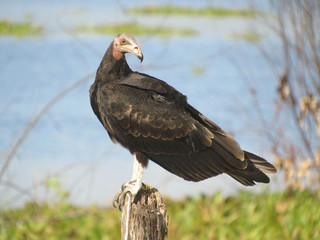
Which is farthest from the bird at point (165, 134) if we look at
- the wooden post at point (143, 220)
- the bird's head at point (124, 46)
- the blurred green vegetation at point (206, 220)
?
the blurred green vegetation at point (206, 220)

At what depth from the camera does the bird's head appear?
3076mm

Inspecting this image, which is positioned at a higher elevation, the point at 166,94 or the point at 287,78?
the point at 287,78

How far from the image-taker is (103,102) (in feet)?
10.2

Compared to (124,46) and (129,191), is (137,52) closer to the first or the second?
(124,46)

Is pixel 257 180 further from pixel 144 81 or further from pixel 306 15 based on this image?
pixel 306 15

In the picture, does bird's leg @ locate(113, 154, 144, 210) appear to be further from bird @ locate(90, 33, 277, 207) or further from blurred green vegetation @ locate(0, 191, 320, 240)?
blurred green vegetation @ locate(0, 191, 320, 240)

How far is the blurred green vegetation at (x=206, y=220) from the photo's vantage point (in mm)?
5426

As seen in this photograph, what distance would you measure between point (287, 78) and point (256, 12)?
98 centimetres

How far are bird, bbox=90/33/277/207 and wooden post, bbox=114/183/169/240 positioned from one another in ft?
0.41

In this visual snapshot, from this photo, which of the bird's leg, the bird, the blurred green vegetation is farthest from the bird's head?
the blurred green vegetation

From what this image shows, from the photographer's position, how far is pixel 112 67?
330cm

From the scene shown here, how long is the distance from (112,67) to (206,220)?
9.98 ft

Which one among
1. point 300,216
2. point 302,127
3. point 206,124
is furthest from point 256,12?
point 206,124

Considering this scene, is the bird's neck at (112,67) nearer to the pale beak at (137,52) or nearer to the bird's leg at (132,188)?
the pale beak at (137,52)
